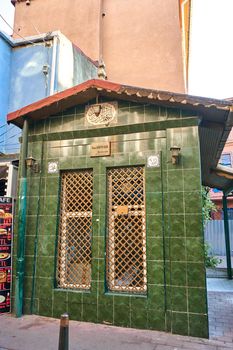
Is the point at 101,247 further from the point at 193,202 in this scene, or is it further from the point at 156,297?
the point at 193,202

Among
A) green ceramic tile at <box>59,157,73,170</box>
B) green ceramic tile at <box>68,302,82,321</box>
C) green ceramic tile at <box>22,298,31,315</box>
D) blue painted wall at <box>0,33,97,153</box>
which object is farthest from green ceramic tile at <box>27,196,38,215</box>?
blue painted wall at <box>0,33,97,153</box>

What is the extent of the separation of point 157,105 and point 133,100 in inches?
20.9

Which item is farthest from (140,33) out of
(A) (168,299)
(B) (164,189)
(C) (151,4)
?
(A) (168,299)

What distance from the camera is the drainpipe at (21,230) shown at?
578 cm

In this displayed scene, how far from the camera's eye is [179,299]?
195 inches

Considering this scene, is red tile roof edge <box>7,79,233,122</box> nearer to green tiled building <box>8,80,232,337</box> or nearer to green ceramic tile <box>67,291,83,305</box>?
green tiled building <box>8,80,232,337</box>

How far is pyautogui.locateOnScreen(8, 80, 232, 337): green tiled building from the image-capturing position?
510 centimetres

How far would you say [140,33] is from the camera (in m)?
15.1

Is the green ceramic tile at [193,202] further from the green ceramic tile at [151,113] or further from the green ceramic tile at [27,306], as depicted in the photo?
the green ceramic tile at [27,306]

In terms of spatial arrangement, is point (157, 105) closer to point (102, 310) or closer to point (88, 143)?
point (88, 143)

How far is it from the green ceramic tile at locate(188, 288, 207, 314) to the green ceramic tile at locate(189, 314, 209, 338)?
10 centimetres

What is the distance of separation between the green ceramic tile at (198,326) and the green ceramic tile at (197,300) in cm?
10

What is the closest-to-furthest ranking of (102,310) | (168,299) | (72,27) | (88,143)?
(168,299)
(102,310)
(88,143)
(72,27)

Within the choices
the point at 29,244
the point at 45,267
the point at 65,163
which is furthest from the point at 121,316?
the point at 65,163
